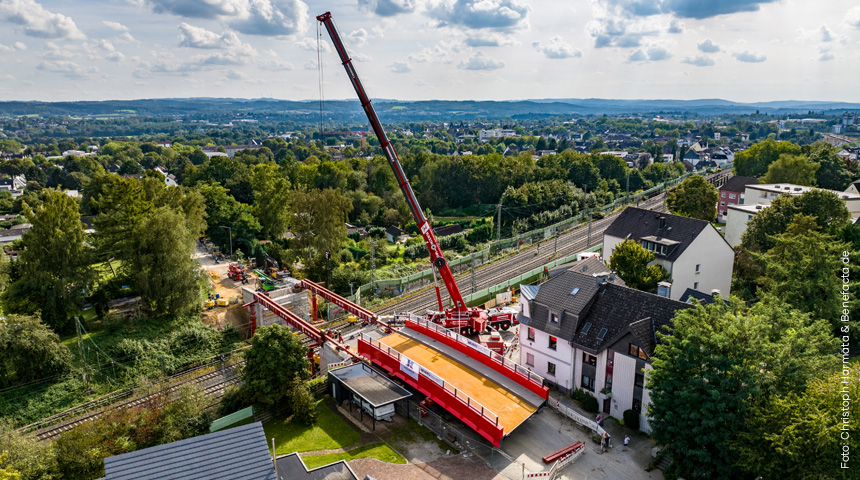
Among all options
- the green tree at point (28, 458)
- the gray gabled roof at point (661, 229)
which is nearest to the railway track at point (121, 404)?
the green tree at point (28, 458)

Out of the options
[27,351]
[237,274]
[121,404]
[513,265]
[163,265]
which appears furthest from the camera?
[513,265]

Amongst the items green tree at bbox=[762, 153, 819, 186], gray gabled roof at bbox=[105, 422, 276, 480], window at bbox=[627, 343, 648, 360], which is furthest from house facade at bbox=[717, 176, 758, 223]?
gray gabled roof at bbox=[105, 422, 276, 480]

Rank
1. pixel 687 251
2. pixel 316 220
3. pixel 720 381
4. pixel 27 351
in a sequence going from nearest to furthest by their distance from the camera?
pixel 720 381 < pixel 27 351 < pixel 687 251 < pixel 316 220

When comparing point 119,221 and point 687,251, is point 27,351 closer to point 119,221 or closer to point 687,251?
point 119,221

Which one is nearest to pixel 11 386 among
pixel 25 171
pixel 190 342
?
pixel 190 342

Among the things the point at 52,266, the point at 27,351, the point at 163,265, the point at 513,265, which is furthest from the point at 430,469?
the point at 513,265

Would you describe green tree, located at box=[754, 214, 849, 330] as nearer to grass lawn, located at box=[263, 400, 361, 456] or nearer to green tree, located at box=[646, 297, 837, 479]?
green tree, located at box=[646, 297, 837, 479]

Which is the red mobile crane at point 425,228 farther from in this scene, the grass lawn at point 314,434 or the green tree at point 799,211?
the green tree at point 799,211
